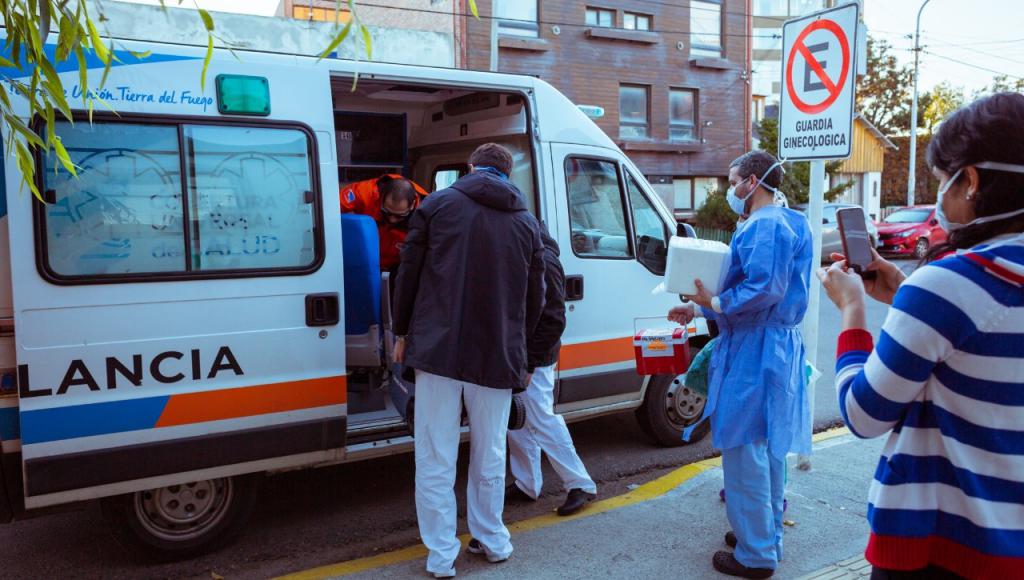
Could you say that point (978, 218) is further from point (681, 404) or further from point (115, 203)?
point (681, 404)

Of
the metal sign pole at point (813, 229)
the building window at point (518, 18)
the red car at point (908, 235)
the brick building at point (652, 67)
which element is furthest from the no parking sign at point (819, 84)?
the red car at point (908, 235)

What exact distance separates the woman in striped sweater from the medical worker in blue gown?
1766 millimetres

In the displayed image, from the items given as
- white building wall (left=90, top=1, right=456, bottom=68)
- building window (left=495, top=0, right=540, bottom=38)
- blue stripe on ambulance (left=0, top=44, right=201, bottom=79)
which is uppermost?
building window (left=495, top=0, right=540, bottom=38)

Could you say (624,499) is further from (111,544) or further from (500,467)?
(111,544)

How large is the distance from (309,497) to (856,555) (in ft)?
10.2

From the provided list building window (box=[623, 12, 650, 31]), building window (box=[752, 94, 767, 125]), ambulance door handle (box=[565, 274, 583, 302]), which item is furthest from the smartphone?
building window (box=[752, 94, 767, 125])

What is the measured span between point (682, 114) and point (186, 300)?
23.4m

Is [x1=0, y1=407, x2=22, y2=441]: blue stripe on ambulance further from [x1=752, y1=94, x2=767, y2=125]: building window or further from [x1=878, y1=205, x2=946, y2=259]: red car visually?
[x1=752, y1=94, x2=767, y2=125]: building window

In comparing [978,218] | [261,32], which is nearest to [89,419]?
[978,218]

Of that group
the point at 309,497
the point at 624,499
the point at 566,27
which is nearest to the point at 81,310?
the point at 309,497

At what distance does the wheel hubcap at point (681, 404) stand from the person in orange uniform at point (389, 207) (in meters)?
2.16

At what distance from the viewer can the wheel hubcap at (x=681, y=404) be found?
595cm

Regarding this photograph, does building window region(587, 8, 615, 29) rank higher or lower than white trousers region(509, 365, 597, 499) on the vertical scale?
higher

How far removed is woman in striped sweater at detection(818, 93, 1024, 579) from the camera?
1.79 meters
